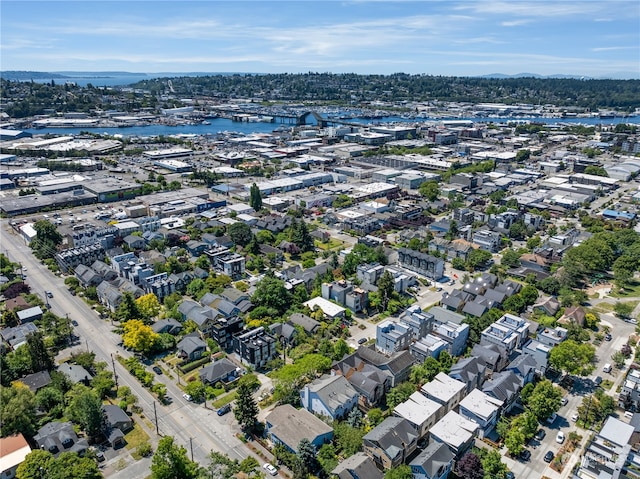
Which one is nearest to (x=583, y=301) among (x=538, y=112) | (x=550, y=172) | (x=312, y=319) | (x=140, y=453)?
(x=312, y=319)

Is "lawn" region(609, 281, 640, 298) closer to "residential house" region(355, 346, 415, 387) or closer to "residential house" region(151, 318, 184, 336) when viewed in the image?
"residential house" region(355, 346, 415, 387)

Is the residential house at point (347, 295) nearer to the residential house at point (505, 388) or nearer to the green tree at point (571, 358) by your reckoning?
the residential house at point (505, 388)

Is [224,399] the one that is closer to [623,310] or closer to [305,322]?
[305,322]

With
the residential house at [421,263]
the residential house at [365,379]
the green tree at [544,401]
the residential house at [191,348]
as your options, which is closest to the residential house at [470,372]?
the green tree at [544,401]

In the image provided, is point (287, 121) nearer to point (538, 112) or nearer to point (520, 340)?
point (538, 112)

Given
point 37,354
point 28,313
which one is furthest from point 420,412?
point 28,313
